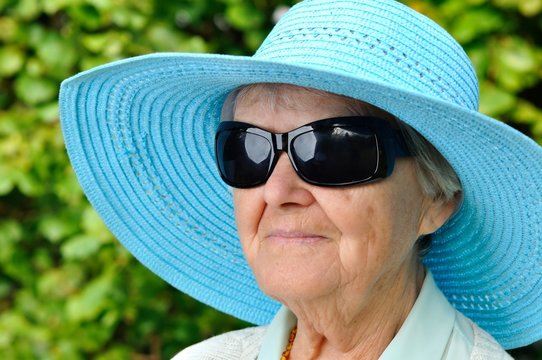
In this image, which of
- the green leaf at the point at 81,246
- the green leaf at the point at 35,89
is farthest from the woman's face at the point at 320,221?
the green leaf at the point at 35,89

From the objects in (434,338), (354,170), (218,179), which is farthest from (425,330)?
(218,179)

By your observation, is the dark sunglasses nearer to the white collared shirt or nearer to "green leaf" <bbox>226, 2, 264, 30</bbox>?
the white collared shirt

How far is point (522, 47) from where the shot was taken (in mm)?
3529

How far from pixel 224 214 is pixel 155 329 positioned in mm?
1410

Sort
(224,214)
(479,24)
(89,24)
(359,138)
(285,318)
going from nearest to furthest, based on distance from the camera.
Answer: (359,138)
(285,318)
(224,214)
(479,24)
(89,24)

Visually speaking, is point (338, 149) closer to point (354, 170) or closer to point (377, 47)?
point (354, 170)

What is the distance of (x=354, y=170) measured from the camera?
2137mm

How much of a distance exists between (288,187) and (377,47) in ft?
1.21

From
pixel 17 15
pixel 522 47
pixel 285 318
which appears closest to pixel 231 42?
pixel 17 15

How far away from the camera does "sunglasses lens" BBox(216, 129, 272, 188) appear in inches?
86.5

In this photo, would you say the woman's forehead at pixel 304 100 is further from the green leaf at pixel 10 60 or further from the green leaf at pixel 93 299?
the green leaf at pixel 10 60

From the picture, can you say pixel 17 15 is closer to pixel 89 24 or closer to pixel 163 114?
pixel 89 24

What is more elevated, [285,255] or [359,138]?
[359,138]

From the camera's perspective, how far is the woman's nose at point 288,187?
7.13 ft
